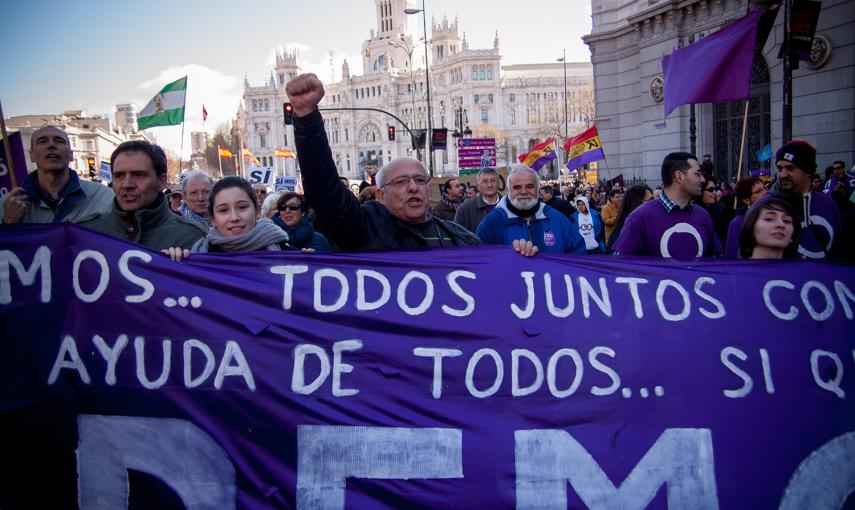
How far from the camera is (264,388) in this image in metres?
2.98

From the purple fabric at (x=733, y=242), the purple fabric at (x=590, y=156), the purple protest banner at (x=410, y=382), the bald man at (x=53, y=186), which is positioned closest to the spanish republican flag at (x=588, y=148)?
the purple fabric at (x=590, y=156)

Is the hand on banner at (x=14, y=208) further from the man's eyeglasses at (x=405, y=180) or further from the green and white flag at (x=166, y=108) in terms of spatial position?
the green and white flag at (x=166, y=108)

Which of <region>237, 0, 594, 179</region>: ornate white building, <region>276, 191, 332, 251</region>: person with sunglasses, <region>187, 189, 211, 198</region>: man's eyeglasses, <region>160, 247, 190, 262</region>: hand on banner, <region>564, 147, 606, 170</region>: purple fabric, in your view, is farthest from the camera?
<region>237, 0, 594, 179</region>: ornate white building

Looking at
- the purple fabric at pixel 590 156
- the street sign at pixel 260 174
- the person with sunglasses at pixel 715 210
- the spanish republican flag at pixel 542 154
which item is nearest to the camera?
the person with sunglasses at pixel 715 210

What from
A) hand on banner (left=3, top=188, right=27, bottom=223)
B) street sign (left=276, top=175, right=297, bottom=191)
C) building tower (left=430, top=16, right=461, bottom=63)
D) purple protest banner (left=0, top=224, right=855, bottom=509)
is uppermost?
building tower (left=430, top=16, right=461, bottom=63)

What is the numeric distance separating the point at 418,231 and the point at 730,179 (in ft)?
56.6

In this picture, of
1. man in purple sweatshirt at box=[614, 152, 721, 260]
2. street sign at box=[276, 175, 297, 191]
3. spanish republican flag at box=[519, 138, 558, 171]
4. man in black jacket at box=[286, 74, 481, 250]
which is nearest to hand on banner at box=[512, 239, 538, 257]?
Answer: man in black jacket at box=[286, 74, 481, 250]

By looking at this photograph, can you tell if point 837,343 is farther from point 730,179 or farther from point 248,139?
point 248,139

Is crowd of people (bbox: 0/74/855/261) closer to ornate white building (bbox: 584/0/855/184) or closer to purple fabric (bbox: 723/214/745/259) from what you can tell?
purple fabric (bbox: 723/214/745/259)

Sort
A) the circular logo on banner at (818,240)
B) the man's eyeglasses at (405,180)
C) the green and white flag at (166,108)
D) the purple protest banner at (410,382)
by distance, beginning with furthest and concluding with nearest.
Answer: the green and white flag at (166,108) < the circular logo on banner at (818,240) < the man's eyeglasses at (405,180) < the purple protest banner at (410,382)

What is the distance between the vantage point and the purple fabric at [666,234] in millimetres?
4418

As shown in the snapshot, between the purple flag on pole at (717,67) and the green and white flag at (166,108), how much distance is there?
998 centimetres

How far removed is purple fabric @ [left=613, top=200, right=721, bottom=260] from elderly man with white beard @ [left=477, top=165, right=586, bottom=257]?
1.43 feet

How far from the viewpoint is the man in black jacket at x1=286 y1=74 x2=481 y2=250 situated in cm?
334
